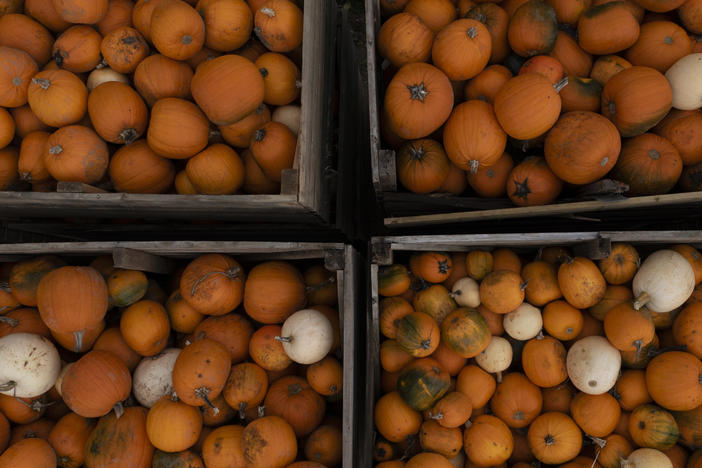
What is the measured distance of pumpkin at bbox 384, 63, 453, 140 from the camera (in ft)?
7.14

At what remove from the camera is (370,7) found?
2309 mm

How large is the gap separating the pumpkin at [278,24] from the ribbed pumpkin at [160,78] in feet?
1.54

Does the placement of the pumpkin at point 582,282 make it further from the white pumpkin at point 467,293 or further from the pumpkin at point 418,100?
the pumpkin at point 418,100

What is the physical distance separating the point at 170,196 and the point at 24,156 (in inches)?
37.4

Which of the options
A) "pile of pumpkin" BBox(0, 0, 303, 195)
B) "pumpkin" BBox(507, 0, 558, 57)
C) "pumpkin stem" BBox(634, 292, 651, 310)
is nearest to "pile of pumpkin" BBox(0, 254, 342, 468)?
"pile of pumpkin" BBox(0, 0, 303, 195)

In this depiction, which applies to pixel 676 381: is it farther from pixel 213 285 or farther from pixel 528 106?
pixel 213 285

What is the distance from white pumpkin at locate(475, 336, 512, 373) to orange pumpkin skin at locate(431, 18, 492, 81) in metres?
1.44

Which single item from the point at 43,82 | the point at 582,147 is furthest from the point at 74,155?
the point at 582,147

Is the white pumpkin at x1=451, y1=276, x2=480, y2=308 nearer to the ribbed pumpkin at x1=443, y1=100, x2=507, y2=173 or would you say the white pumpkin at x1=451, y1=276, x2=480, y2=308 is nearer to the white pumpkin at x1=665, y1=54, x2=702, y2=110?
the ribbed pumpkin at x1=443, y1=100, x2=507, y2=173

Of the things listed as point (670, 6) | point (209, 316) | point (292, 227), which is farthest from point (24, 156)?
point (670, 6)

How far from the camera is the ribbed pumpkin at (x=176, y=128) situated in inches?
85.4

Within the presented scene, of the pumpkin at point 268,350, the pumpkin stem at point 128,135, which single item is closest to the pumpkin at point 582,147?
the pumpkin at point 268,350

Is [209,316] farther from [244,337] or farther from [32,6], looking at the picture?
[32,6]

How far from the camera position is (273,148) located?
222 centimetres
